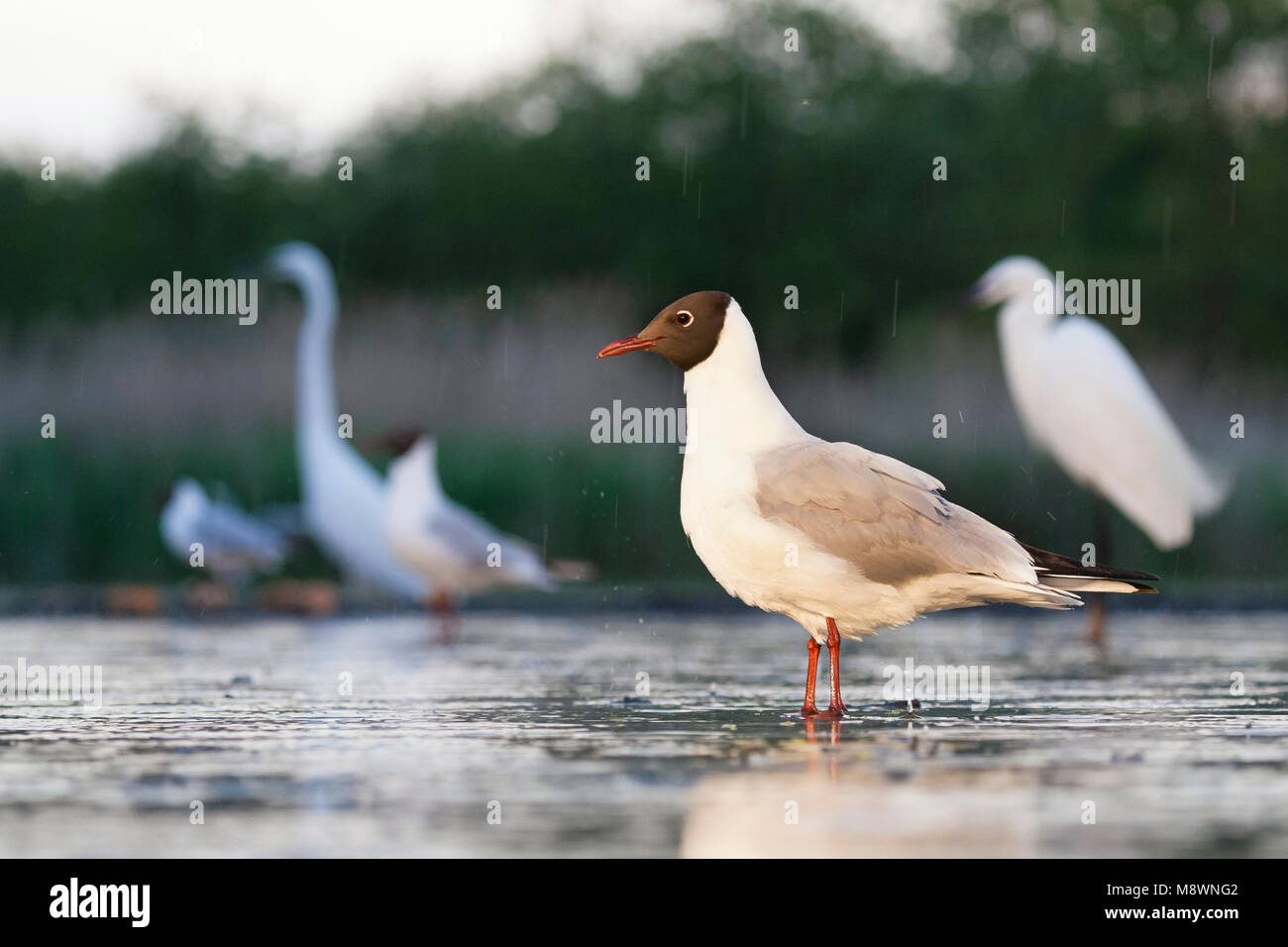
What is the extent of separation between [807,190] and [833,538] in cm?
2628

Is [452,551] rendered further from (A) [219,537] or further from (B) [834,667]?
(B) [834,667]

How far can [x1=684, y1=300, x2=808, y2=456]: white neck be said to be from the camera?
6.75 meters

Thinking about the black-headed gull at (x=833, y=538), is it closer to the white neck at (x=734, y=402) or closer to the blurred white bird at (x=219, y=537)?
the white neck at (x=734, y=402)

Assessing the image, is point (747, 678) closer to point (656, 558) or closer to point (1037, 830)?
point (1037, 830)

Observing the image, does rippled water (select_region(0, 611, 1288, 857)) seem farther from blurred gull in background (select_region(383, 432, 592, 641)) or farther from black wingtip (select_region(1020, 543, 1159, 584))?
blurred gull in background (select_region(383, 432, 592, 641))

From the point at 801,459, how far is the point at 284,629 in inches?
231

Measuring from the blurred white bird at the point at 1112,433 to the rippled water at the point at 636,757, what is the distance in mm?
1885

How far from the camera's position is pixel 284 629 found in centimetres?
1167

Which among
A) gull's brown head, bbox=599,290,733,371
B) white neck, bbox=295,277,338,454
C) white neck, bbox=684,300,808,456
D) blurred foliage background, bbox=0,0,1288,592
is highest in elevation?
blurred foliage background, bbox=0,0,1288,592

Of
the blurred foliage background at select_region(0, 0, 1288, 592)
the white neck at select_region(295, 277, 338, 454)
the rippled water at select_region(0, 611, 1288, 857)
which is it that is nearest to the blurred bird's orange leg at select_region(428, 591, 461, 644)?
the rippled water at select_region(0, 611, 1288, 857)

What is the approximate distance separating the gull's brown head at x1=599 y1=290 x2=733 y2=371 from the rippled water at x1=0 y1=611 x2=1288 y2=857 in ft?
4.21

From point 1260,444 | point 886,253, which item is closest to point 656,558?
point 1260,444

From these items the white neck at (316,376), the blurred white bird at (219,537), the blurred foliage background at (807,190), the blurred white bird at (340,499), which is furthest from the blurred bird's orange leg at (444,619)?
the blurred foliage background at (807,190)

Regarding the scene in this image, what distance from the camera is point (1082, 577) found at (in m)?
6.54
